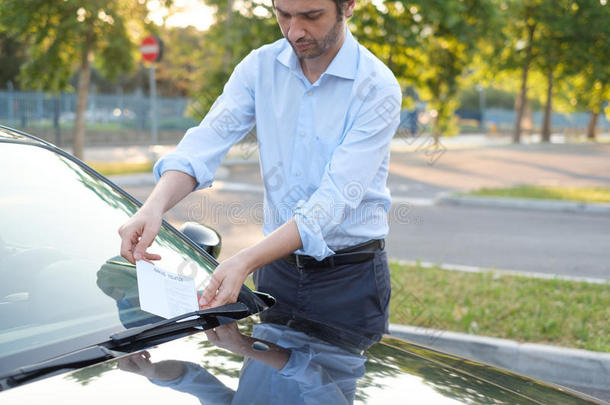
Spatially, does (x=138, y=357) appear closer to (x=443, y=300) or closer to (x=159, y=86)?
(x=443, y=300)

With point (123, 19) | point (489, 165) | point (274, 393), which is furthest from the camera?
point (489, 165)

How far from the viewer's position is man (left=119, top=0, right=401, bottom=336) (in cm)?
205

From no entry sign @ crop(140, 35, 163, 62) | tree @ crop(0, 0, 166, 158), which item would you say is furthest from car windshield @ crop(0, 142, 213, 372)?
no entry sign @ crop(140, 35, 163, 62)

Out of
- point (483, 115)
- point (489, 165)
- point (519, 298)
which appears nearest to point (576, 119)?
point (483, 115)

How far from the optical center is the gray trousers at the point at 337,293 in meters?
2.43

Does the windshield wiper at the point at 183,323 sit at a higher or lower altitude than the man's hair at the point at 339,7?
lower

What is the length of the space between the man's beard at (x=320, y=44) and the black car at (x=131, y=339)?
76cm

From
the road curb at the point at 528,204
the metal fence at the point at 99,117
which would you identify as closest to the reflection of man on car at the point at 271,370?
the road curb at the point at 528,204

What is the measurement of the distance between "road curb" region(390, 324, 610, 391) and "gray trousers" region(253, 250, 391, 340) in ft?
4.89

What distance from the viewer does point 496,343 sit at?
13.1 ft

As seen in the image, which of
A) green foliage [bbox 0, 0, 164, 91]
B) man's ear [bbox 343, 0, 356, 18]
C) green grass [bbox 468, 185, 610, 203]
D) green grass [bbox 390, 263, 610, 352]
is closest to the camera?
man's ear [bbox 343, 0, 356, 18]

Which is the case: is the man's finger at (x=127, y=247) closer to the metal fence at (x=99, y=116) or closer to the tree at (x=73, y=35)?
the tree at (x=73, y=35)

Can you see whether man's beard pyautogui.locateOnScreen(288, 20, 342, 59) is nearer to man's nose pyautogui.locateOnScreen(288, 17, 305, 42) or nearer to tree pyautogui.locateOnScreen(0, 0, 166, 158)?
man's nose pyautogui.locateOnScreen(288, 17, 305, 42)

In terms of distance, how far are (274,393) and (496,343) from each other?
8.83 feet
